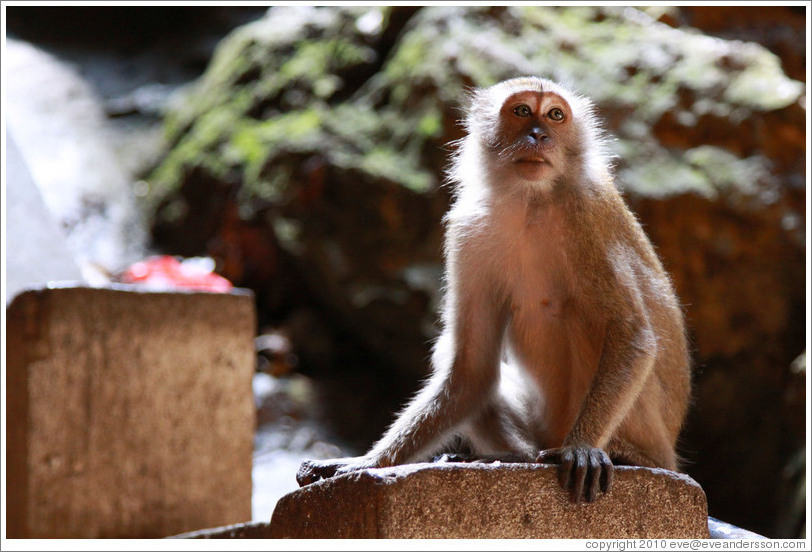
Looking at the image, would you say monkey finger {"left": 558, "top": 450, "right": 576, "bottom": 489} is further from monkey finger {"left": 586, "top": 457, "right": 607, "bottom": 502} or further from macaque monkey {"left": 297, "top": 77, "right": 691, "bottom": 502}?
macaque monkey {"left": 297, "top": 77, "right": 691, "bottom": 502}

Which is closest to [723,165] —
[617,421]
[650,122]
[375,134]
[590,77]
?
[650,122]

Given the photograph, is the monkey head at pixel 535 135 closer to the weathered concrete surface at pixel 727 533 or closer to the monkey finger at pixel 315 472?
the monkey finger at pixel 315 472

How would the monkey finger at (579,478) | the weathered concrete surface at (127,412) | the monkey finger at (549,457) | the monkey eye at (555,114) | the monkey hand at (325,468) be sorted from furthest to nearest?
the weathered concrete surface at (127,412)
the monkey eye at (555,114)
the monkey hand at (325,468)
the monkey finger at (549,457)
the monkey finger at (579,478)

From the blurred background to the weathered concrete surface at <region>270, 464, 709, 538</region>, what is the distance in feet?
13.7

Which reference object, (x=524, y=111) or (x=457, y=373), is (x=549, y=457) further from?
(x=524, y=111)

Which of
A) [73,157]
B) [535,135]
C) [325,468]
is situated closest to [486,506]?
[325,468]

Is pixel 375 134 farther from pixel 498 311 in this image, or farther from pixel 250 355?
pixel 498 311

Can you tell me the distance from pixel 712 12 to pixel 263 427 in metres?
7.28

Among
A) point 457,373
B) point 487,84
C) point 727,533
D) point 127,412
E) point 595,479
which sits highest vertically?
point 487,84

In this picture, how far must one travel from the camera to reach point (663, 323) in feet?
13.7

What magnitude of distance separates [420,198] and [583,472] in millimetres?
6347

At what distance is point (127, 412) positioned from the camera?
516 cm

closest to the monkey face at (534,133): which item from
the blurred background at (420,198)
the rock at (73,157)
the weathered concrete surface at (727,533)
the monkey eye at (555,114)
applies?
the monkey eye at (555,114)

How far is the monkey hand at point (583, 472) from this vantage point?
3.20 metres
